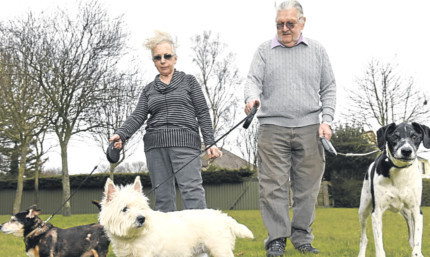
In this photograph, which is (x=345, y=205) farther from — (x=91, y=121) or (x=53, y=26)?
(x=53, y=26)

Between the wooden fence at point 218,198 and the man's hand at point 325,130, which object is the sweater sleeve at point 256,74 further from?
the wooden fence at point 218,198

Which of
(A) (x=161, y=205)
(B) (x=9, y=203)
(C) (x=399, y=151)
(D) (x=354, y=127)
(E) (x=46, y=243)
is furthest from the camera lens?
(B) (x=9, y=203)

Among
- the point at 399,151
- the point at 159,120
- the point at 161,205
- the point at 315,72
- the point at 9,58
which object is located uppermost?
the point at 9,58

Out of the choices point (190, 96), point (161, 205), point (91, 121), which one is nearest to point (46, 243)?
point (161, 205)

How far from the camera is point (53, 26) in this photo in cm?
2080

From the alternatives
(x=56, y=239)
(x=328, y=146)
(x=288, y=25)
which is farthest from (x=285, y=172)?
(x=56, y=239)

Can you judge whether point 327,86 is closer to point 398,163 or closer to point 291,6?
point 291,6

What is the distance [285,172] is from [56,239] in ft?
9.53

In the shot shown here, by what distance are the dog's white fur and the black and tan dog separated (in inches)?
66.7

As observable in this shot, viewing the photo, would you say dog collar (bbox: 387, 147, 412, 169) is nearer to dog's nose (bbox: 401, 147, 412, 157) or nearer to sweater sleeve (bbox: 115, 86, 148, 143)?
dog's nose (bbox: 401, 147, 412, 157)

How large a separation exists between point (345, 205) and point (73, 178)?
1702 cm

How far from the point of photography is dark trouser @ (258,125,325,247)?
5305 millimetres

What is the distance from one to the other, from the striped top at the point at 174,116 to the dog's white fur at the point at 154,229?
0.85 metres

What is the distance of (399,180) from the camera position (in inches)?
187
